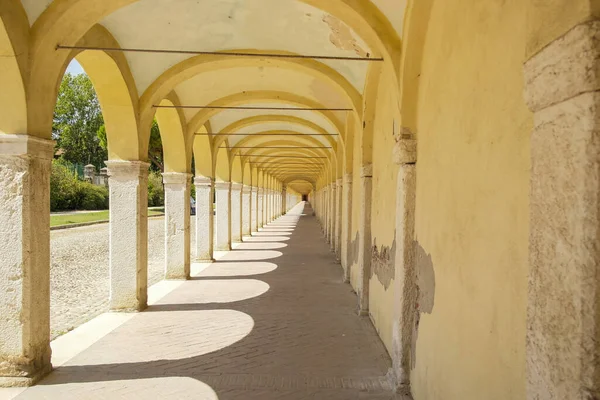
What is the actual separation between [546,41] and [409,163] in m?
2.95

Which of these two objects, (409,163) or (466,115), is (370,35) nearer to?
(409,163)

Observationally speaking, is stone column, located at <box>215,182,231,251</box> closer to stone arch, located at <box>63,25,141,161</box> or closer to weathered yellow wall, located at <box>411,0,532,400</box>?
stone arch, located at <box>63,25,141,161</box>

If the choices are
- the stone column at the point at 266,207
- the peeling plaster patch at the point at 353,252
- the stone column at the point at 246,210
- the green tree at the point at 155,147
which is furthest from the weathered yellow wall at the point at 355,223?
the green tree at the point at 155,147

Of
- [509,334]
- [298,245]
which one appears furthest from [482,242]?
[298,245]

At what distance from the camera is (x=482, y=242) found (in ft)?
9.07

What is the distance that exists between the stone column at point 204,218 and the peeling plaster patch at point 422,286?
9470 millimetres

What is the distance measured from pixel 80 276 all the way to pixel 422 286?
965 cm

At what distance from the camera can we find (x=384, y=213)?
6.20 metres

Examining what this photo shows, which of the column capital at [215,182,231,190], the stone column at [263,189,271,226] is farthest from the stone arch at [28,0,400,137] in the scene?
the stone column at [263,189,271,226]

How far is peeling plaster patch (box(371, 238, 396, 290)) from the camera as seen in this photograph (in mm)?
5586

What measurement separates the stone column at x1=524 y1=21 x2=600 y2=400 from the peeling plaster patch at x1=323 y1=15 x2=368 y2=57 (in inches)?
189

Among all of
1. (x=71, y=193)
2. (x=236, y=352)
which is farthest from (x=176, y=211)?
(x=71, y=193)

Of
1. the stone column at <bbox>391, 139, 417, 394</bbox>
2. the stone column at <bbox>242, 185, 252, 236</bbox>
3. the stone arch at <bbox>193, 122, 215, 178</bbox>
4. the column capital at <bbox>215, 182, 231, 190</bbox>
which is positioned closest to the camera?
the stone column at <bbox>391, 139, 417, 394</bbox>

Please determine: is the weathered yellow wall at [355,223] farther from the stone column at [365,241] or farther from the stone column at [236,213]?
the stone column at [236,213]
